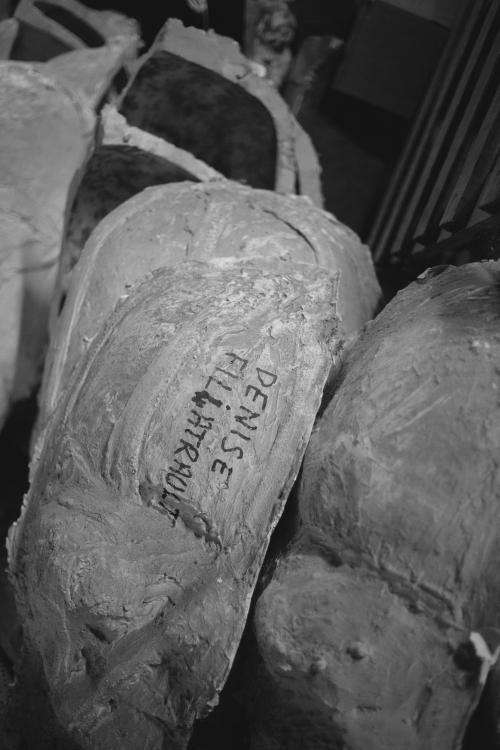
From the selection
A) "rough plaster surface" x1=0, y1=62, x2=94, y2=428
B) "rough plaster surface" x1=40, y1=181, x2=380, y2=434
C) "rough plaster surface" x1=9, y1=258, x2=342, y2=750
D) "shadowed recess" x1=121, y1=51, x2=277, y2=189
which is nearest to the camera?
"rough plaster surface" x1=9, y1=258, x2=342, y2=750

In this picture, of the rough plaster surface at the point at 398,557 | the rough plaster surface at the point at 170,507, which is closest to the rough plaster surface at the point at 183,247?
the rough plaster surface at the point at 170,507

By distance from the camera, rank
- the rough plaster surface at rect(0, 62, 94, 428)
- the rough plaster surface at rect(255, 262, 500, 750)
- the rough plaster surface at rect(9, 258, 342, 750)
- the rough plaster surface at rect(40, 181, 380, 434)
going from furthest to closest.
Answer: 1. the rough plaster surface at rect(0, 62, 94, 428)
2. the rough plaster surface at rect(40, 181, 380, 434)
3. the rough plaster surface at rect(9, 258, 342, 750)
4. the rough plaster surface at rect(255, 262, 500, 750)

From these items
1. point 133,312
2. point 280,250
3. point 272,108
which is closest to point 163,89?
point 272,108

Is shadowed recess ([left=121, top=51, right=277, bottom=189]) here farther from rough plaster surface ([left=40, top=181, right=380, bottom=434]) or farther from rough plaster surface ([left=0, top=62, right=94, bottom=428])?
rough plaster surface ([left=40, top=181, right=380, bottom=434])

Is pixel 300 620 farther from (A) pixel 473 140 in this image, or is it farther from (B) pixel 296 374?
(A) pixel 473 140

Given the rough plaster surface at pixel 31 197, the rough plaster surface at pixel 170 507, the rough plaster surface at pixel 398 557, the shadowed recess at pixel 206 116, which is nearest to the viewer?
the rough plaster surface at pixel 398 557

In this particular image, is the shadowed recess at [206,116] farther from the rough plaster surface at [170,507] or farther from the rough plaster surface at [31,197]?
the rough plaster surface at [170,507]

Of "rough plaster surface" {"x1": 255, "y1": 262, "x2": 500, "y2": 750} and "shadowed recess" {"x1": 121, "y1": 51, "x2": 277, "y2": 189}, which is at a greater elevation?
"shadowed recess" {"x1": 121, "y1": 51, "x2": 277, "y2": 189}

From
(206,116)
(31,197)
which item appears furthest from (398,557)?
(206,116)

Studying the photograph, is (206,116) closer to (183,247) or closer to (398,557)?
(183,247)

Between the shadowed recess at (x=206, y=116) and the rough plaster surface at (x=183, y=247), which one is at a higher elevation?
the shadowed recess at (x=206, y=116)

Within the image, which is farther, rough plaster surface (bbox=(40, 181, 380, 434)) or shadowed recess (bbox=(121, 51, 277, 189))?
shadowed recess (bbox=(121, 51, 277, 189))

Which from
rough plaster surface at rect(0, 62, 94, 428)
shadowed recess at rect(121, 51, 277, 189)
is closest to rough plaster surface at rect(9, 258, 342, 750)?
rough plaster surface at rect(0, 62, 94, 428)

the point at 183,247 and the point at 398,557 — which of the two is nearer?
the point at 398,557
